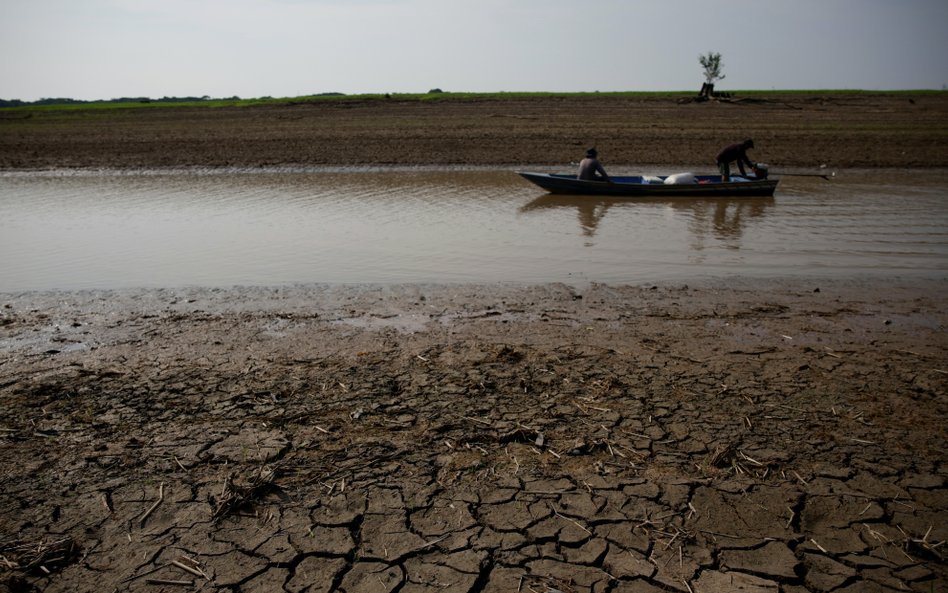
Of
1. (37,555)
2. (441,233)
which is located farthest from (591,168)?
(37,555)

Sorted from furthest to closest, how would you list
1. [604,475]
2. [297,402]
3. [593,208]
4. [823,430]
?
[593,208]
[297,402]
[823,430]
[604,475]

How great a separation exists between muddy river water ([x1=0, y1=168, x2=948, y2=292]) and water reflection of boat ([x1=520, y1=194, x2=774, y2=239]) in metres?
0.06

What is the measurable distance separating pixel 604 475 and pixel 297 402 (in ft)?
7.73

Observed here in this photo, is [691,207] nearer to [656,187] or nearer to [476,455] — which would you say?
[656,187]

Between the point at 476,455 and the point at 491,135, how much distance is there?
77.6ft

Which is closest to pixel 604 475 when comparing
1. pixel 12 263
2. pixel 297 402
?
pixel 297 402

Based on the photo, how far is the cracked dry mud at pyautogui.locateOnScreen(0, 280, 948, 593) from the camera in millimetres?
3230

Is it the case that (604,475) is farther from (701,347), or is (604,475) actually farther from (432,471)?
(701,347)

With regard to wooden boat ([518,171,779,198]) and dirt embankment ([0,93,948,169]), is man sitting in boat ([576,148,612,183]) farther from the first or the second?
dirt embankment ([0,93,948,169])

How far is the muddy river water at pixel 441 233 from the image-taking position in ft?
30.5

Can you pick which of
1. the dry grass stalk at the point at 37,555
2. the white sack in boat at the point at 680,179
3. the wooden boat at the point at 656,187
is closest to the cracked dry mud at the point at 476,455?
the dry grass stalk at the point at 37,555

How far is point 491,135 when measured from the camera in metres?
26.5

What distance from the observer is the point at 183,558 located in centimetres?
329

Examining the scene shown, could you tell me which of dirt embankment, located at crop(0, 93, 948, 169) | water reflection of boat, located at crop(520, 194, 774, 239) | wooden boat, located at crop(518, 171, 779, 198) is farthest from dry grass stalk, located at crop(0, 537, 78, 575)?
dirt embankment, located at crop(0, 93, 948, 169)
